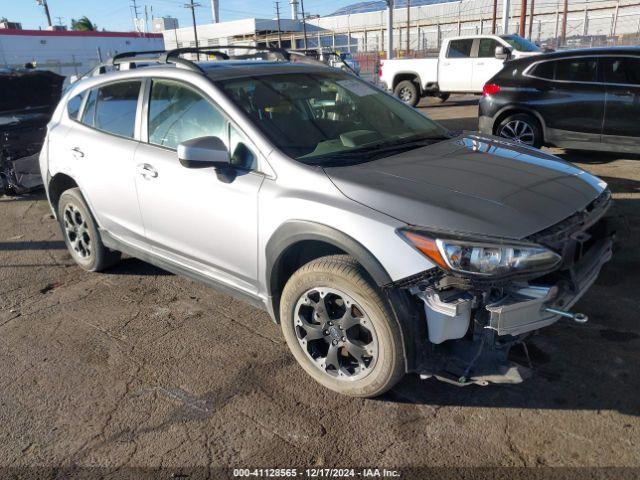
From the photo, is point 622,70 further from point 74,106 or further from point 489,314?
point 74,106

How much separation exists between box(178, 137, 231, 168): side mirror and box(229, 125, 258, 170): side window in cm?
10

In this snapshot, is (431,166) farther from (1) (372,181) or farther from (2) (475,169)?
(1) (372,181)

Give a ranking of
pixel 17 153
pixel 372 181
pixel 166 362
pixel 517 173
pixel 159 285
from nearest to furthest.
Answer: pixel 372 181, pixel 517 173, pixel 166 362, pixel 159 285, pixel 17 153

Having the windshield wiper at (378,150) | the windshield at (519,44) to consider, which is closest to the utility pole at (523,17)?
the windshield at (519,44)

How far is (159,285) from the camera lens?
458 centimetres

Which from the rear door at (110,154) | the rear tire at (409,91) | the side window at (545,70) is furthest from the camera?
the rear tire at (409,91)

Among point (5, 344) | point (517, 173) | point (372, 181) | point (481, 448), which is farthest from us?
point (5, 344)

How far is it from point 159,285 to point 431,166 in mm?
2656

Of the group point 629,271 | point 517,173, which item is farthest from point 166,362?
point 629,271

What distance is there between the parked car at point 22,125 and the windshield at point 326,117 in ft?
16.6

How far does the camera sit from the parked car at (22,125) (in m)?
7.14

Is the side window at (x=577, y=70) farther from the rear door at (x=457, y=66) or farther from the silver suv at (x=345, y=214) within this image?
the rear door at (x=457, y=66)

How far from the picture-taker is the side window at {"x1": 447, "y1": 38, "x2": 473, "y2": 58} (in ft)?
47.0

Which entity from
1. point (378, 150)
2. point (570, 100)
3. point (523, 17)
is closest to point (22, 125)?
point (378, 150)
